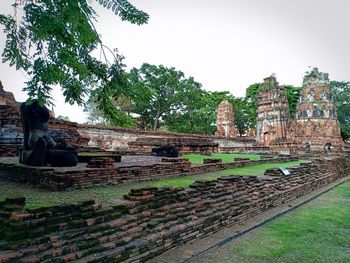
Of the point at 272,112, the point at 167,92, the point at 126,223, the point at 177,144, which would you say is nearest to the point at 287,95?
the point at 272,112

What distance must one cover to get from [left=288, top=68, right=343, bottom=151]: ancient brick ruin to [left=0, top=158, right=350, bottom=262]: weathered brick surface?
24.3 m

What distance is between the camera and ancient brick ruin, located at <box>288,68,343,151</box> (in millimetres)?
27766

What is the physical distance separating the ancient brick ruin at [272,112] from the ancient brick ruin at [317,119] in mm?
2205

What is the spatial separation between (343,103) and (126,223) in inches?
1874

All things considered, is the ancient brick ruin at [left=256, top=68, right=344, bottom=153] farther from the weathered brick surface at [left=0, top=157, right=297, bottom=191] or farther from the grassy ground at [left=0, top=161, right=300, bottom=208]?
the grassy ground at [left=0, top=161, right=300, bottom=208]

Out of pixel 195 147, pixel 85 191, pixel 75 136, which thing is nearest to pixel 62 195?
pixel 85 191

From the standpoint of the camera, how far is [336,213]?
20.4 feet

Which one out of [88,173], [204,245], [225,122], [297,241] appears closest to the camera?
[204,245]

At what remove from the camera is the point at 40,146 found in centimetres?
574

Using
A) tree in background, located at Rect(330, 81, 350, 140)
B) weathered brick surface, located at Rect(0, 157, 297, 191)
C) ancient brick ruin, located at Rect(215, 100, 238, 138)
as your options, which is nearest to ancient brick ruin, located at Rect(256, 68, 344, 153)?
ancient brick ruin, located at Rect(215, 100, 238, 138)

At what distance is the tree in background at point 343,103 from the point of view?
3997 centimetres

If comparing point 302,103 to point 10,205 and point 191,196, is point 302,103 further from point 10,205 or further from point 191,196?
point 10,205

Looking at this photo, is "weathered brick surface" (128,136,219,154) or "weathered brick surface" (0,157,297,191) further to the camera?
"weathered brick surface" (128,136,219,154)

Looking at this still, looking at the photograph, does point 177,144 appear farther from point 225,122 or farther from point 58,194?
point 225,122
